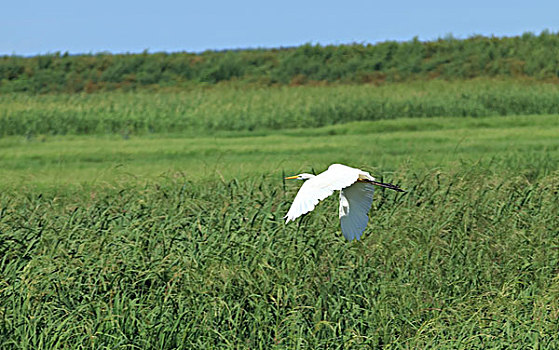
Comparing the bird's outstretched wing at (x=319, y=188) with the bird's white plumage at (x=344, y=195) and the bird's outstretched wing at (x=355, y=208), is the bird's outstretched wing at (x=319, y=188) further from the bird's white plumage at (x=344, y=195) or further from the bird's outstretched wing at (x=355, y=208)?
the bird's outstretched wing at (x=355, y=208)

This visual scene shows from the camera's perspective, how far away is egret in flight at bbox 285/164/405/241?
408 centimetres

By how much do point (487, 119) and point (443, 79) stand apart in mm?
10072

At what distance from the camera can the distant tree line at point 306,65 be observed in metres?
29.4

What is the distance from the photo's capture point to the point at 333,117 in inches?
777

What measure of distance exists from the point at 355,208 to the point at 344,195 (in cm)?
11

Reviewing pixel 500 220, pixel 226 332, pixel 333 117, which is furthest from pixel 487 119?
pixel 226 332

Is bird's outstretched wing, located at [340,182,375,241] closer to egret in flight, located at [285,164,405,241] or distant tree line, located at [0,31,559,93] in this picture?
egret in flight, located at [285,164,405,241]

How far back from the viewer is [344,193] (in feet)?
16.3

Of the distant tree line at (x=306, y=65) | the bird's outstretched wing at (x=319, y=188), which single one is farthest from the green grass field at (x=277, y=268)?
the distant tree line at (x=306, y=65)

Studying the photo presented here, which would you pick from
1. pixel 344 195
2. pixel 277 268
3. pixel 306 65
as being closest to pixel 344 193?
pixel 344 195

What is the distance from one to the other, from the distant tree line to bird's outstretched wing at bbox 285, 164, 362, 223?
24.9 metres

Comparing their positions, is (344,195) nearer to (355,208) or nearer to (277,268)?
(355,208)

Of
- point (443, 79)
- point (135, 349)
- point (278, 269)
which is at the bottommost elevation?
point (135, 349)

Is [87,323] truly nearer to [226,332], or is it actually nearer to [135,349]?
[135,349]
